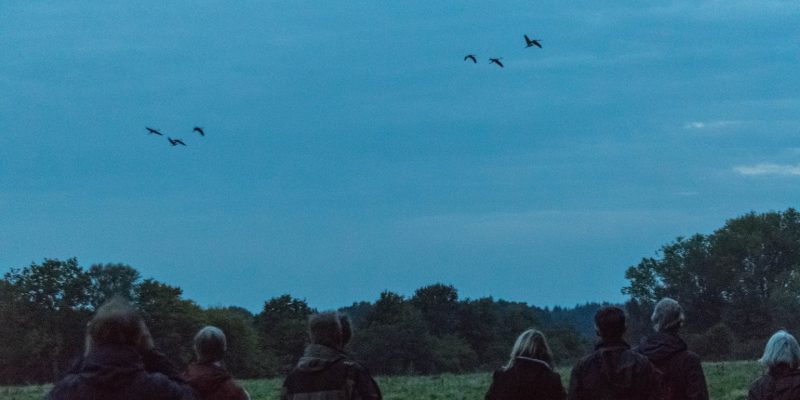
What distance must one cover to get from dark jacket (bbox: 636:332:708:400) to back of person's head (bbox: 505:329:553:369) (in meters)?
1.59

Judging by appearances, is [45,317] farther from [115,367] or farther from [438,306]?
[115,367]

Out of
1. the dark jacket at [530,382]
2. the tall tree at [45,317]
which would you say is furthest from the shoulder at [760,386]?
the tall tree at [45,317]

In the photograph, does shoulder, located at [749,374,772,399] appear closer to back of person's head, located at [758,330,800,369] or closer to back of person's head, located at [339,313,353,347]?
back of person's head, located at [758,330,800,369]

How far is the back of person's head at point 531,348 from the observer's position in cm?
884

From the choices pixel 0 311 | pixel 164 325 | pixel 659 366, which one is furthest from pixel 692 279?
pixel 659 366

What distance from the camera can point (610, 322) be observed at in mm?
9297

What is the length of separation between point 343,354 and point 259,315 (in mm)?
90738

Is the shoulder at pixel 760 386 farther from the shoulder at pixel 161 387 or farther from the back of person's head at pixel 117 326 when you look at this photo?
the back of person's head at pixel 117 326

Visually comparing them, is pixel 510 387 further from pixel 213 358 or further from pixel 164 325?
pixel 164 325

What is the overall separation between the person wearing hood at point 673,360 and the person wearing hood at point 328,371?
2.63 meters

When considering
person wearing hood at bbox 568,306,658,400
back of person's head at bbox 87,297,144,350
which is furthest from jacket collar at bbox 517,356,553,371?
back of person's head at bbox 87,297,144,350

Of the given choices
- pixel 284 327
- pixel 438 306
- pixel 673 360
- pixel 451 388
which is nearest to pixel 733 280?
pixel 438 306

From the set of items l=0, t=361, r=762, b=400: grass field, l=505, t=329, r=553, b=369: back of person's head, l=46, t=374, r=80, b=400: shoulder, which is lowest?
l=46, t=374, r=80, b=400: shoulder

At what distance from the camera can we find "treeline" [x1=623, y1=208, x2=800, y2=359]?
309ft
